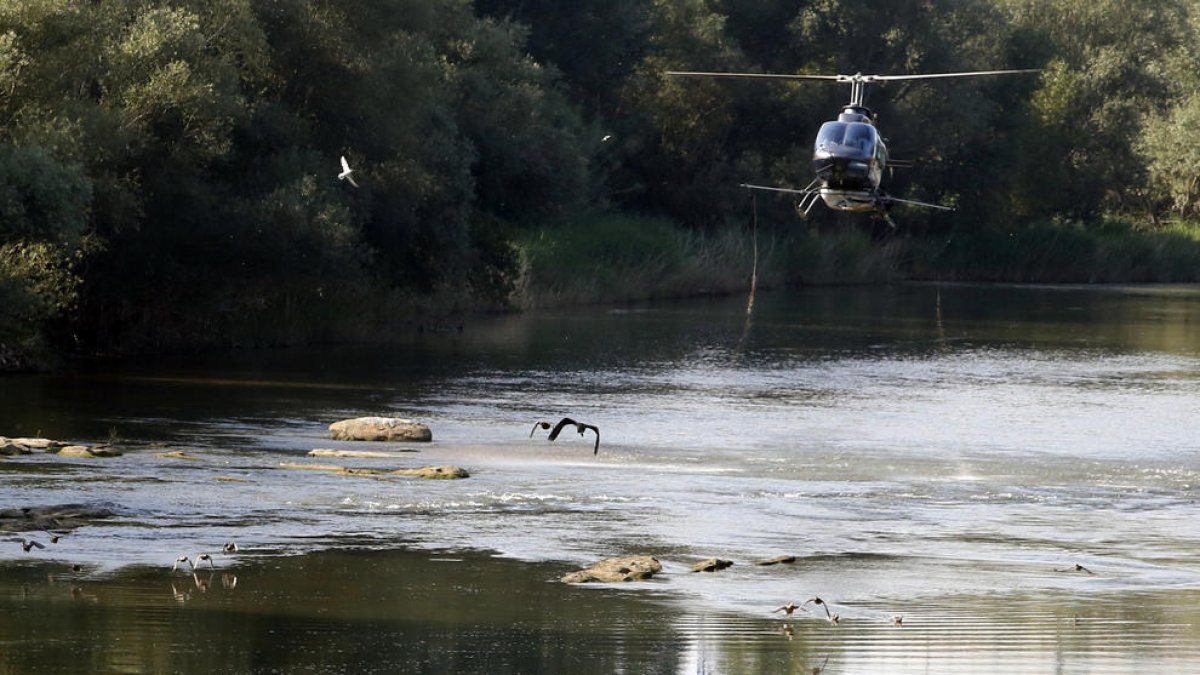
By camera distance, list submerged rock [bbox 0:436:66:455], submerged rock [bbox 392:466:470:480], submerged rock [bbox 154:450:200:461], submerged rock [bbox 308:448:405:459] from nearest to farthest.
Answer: submerged rock [bbox 392:466:470:480] < submerged rock [bbox 0:436:66:455] < submerged rock [bbox 154:450:200:461] < submerged rock [bbox 308:448:405:459]

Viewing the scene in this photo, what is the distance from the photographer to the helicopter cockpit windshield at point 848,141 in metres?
34.3

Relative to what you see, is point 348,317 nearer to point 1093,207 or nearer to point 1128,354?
point 1128,354

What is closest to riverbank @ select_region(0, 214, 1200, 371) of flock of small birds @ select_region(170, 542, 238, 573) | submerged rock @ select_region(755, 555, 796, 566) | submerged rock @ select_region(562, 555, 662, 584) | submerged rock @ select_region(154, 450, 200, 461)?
submerged rock @ select_region(154, 450, 200, 461)

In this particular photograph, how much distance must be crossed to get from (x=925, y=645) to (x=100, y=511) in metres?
8.53

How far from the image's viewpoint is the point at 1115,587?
17234 mm

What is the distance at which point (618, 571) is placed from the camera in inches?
667

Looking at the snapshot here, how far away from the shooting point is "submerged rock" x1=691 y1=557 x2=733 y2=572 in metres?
17.4

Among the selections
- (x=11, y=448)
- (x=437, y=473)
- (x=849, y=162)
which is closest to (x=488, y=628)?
(x=437, y=473)

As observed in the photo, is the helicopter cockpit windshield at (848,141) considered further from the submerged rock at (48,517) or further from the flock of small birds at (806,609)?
the flock of small birds at (806,609)

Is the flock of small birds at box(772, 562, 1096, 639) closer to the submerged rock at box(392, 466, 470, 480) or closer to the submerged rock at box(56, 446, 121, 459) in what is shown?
the submerged rock at box(392, 466, 470, 480)

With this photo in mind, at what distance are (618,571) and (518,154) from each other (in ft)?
103

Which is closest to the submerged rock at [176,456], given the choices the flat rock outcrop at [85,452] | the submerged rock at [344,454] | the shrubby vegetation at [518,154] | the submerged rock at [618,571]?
the flat rock outcrop at [85,452]

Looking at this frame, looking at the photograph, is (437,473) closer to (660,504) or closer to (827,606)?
(660,504)

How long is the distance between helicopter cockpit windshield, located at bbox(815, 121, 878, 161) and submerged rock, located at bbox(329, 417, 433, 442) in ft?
36.1
